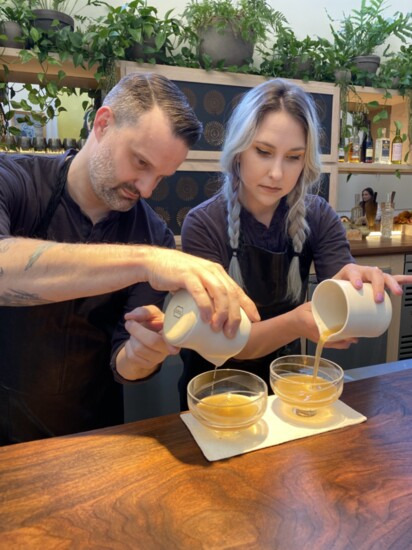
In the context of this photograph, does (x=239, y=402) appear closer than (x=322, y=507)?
No

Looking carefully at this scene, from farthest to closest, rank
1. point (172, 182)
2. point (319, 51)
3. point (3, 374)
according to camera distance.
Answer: point (319, 51) → point (172, 182) → point (3, 374)

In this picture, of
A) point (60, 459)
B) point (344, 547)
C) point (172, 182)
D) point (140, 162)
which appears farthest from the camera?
point (172, 182)

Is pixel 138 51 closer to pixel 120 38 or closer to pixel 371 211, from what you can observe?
pixel 120 38

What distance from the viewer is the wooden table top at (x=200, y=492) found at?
0.68 m

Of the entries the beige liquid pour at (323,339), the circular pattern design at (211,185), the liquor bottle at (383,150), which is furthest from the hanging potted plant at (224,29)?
the beige liquid pour at (323,339)

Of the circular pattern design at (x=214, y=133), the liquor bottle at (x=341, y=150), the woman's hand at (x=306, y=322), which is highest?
the circular pattern design at (x=214, y=133)

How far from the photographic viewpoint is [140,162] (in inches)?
50.5

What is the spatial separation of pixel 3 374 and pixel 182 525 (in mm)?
926

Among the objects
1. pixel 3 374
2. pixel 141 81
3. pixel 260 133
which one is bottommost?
pixel 3 374

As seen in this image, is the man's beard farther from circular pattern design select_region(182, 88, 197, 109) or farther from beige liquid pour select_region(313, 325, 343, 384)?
circular pattern design select_region(182, 88, 197, 109)

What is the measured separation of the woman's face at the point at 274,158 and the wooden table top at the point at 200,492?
81 centimetres

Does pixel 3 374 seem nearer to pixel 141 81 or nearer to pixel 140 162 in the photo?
pixel 140 162

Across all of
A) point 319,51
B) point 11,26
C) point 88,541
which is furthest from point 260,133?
point 319,51

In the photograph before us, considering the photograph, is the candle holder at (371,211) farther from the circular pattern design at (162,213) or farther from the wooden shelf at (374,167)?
the circular pattern design at (162,213)
